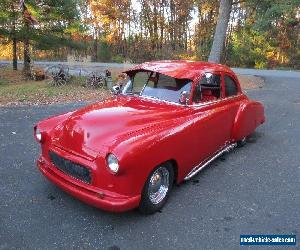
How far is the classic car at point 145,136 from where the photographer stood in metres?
3.78

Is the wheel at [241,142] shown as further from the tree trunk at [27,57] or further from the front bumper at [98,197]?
the tree trunk at [27,57]

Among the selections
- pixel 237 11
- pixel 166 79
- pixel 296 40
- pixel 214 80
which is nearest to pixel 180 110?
pixel 166 79

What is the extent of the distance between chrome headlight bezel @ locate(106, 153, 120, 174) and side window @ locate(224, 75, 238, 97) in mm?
2851

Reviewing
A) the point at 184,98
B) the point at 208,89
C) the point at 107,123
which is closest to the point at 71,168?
the point at 107,123

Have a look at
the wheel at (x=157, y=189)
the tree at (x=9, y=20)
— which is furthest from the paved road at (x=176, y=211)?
the tree at (x=9, y=20)

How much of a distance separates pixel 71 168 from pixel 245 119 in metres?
3.44

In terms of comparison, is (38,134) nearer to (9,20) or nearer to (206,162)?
(206,162)

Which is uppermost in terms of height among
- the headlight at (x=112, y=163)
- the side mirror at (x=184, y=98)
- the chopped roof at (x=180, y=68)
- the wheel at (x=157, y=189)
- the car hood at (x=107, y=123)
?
the chopped roof at (x=180, y=68)

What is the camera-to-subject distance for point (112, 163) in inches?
147

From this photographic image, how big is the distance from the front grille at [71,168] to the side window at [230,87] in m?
3.00

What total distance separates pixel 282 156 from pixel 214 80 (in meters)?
1.92

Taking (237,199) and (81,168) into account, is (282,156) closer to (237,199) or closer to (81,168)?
(237,199)

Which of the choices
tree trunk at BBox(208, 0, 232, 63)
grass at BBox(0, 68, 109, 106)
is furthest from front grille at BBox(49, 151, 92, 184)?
tree trunk at BBox(208, 0, 232, 63)

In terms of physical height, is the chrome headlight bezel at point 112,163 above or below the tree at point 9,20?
below
